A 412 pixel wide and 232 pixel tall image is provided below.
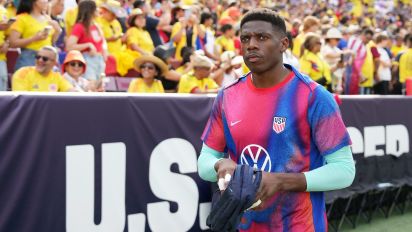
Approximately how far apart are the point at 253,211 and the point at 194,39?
8758 mm

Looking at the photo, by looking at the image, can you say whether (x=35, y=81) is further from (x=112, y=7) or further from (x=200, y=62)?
(x=112, y=7)

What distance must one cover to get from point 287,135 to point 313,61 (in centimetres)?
746

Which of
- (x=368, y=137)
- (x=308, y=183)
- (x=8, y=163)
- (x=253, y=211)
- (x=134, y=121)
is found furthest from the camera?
(x=368, y=137)

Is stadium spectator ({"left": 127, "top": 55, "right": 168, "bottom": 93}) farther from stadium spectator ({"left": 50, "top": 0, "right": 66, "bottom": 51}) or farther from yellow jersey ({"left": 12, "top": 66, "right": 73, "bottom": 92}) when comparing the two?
stadium spectator ({"left": 50, "top": 0, "right": 66, "bottom": 51})

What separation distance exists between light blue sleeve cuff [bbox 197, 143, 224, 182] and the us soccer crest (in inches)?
12.8

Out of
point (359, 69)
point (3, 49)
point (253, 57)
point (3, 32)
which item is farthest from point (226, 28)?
point (253, 57)

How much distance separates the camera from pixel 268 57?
2609mm

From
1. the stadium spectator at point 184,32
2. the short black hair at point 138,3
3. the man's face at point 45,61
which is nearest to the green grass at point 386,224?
the man's face at point 45,61

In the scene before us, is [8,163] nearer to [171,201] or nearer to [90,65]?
[171,201]

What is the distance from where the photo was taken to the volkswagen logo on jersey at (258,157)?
2666 millimetres

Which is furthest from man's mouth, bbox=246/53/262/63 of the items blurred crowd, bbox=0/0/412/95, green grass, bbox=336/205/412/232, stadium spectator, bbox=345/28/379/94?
stadium spectator, bbox=345/28/379/94

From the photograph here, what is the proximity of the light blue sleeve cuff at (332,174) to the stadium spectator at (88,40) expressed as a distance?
587 centimetres

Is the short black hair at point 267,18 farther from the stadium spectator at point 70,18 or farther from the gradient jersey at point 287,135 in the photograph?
the stadium spectator at point 70,18

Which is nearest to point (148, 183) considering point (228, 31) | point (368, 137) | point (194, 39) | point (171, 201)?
point (171, 201)
